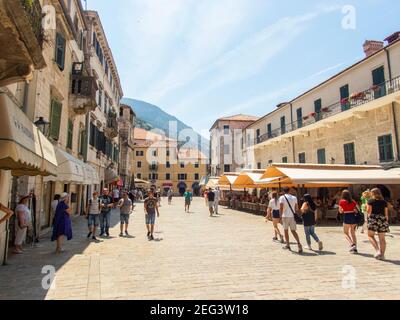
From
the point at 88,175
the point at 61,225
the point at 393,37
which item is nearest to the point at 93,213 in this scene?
the point at 61,225

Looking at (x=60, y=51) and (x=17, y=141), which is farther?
(x=60, y=51)

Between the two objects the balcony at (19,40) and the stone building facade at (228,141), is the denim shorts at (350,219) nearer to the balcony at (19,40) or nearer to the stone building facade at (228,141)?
the balcony at (19,40)

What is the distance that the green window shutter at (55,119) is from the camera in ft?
40.0

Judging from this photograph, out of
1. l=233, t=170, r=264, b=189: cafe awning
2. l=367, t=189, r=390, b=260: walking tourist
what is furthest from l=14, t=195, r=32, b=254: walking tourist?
l=233, t=170, r=264, b=189: cafe awning

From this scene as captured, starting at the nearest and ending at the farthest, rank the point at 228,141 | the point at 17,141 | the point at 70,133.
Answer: the point at 17,141
the point at 70,133
the point at 228,141

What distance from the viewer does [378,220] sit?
7035 mm

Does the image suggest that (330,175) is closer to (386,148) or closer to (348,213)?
(386,148)

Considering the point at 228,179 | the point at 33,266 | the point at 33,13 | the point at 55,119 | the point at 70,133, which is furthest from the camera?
the point at 228,179

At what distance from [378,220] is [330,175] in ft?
28.6

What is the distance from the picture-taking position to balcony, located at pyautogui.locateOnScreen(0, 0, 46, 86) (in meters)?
4.84

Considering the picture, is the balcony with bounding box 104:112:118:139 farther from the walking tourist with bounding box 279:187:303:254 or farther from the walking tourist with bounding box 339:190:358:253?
the walking tourist with bounding box 339:190:358:253

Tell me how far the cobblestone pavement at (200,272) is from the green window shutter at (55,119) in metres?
4.99

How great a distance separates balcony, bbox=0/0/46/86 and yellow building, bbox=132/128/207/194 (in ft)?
194

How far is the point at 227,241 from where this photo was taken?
9516 mm
